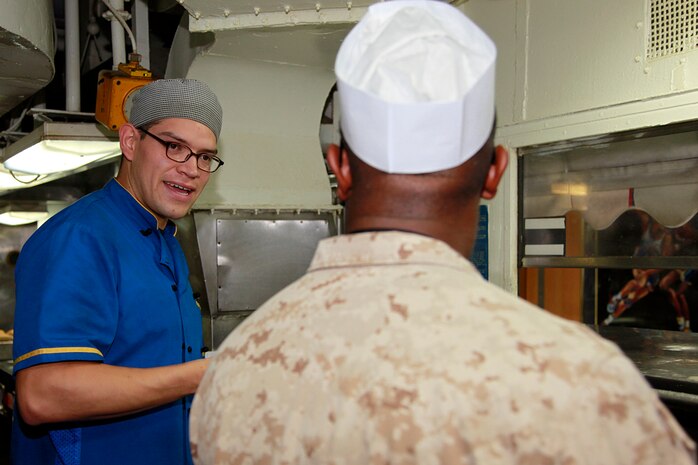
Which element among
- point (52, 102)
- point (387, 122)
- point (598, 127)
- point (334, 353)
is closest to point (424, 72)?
point (387, 122)

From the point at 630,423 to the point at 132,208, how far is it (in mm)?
1329

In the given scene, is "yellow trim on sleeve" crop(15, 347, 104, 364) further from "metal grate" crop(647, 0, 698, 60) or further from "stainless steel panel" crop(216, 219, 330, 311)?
"metal grate" crop(647, 0, 698, 60)

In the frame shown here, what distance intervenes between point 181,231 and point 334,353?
2.05m

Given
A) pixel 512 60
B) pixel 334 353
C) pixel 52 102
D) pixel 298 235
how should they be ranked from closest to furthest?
pixel 334 353
pixel 512 60
pixel 298 235
pixel 52 102

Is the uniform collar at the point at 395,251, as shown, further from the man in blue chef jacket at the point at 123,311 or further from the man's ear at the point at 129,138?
the man's ear at the point at 129,138

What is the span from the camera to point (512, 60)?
2.45m

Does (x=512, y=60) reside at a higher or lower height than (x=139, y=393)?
higher

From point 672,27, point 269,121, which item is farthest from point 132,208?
point 672,27

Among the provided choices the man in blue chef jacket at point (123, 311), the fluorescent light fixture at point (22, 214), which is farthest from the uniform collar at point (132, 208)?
the fluorescent light fixture at point (22, 214)

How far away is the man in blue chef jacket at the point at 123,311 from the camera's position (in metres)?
1.26

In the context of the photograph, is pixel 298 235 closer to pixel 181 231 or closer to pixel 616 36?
pixel 181 231

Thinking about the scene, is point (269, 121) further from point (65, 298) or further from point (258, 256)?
point (65, 298)

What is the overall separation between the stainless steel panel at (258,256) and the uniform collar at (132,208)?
955mm

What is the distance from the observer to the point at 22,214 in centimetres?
533
